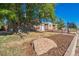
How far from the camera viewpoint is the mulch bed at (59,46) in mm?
4016

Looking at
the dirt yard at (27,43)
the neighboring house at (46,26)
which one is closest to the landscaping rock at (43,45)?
the dirt yard at (27,43)

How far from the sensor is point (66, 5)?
4.09 metres

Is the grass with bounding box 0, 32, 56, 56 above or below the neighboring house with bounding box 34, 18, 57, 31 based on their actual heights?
below

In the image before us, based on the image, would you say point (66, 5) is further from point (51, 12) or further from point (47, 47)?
point (47, 47)

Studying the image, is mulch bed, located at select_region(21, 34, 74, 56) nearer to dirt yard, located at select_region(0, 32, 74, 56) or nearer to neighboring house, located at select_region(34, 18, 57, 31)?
dirt yard, located at select_region(0, 32, 74, 56)

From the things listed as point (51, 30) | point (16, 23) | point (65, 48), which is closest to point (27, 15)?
point (16, 23)

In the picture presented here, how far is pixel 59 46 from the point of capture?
412 cm

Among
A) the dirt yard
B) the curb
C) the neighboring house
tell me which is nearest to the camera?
the curb

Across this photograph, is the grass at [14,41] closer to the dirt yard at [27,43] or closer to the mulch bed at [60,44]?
the dirt yard at [27,43]

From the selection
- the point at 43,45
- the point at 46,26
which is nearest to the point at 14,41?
the point at 43,45

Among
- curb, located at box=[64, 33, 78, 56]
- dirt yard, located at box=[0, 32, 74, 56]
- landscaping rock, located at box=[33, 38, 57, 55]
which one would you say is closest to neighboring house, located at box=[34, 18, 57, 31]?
dirt yard, located at box=[0, 32, 74, 56]

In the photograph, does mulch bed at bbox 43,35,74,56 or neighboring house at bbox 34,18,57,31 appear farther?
neighboring house at bbox 34,18,57,31

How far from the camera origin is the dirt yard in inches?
160

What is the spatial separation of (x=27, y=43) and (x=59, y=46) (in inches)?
24.5
